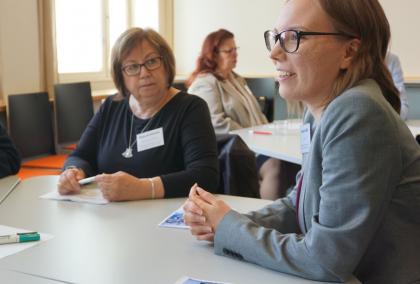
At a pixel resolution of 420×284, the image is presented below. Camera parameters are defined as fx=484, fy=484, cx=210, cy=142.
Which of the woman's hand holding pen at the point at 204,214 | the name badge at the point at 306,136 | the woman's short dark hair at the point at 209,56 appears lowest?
the woman's hand holding pen at the point at 204,214

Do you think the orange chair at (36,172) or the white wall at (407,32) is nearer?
the orange chair at (36,172)

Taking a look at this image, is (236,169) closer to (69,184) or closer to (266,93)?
(69,184)

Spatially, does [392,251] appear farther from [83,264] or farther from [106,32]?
[106,32]

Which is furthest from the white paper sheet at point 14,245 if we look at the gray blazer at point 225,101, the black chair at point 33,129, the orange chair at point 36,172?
the gray blazer at point 225,101

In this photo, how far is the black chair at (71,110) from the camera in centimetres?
419

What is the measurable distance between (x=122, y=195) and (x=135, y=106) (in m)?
0.67

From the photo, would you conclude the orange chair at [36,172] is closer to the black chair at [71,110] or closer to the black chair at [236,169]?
the black chair at [71,110]

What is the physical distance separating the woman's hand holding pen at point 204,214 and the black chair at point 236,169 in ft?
2.97

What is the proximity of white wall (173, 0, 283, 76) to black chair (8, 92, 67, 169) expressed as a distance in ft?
A: 9.66

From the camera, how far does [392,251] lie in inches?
41.6

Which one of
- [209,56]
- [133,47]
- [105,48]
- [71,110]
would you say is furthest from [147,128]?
[105,48]

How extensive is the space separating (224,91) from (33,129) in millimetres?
1596

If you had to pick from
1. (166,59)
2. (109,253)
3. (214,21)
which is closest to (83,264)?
(109,253)

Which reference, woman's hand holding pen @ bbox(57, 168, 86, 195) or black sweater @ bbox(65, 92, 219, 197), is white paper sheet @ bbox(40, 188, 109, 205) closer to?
woman's hand holding pen @ bbox(57, 168, 86, 195)
